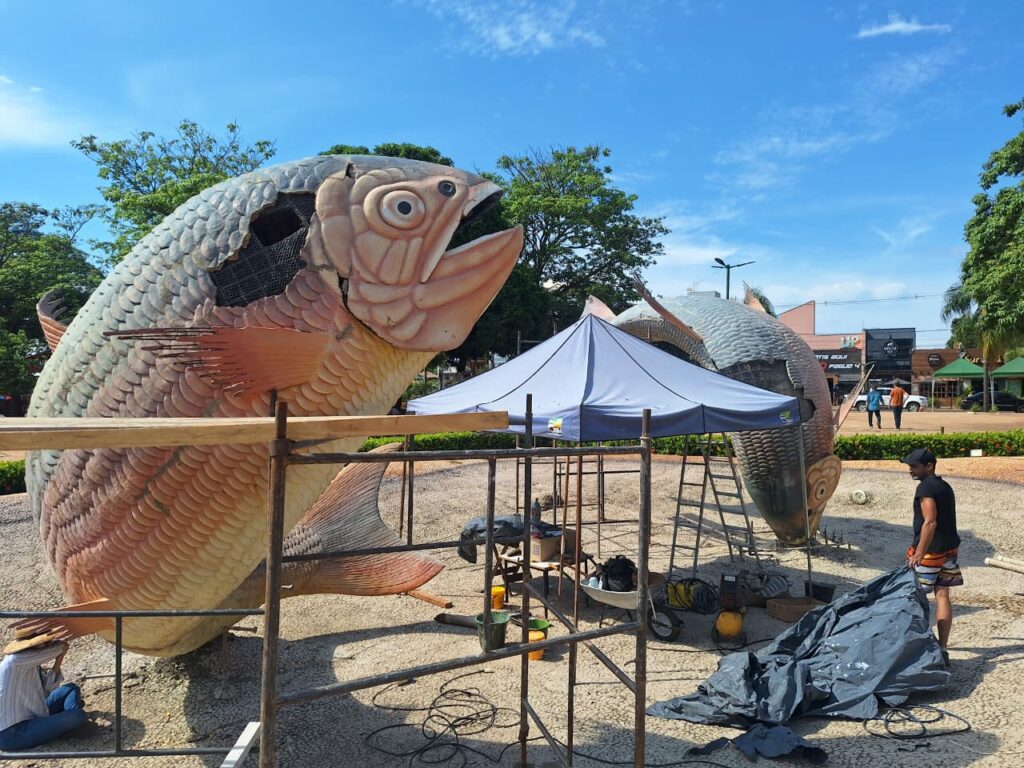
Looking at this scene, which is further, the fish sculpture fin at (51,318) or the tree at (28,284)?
the tree at (28,284)

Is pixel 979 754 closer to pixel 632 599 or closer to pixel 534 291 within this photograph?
pixel 632 599

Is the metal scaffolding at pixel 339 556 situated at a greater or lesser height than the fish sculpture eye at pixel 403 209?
lesser

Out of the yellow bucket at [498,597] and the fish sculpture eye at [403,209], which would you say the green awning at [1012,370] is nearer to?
the yellow bucket at [498,597]

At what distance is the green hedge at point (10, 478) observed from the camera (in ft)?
33.8

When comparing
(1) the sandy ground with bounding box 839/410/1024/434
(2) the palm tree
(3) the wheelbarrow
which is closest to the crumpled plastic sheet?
(3) the wheelbarrow

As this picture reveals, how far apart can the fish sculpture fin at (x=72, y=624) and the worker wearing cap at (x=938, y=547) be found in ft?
16.7

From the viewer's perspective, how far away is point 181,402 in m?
2.62

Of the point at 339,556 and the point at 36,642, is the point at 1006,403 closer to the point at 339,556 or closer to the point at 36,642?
the point at 339,556

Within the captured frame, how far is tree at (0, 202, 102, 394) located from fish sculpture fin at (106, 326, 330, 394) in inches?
691

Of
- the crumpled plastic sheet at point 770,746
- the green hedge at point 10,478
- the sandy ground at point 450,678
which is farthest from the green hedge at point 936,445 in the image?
the green hedge at point 10,478

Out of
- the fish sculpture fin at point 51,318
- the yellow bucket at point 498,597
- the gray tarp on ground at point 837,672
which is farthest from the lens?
the yellow bucket at point 498,597

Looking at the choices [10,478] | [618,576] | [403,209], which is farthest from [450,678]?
[10,478]

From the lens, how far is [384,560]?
3877mm

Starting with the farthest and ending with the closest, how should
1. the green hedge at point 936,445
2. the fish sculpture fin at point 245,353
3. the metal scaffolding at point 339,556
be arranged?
the green hedge at point 936,445 → the fish sculpture fin at point 245,353 → the metal scaffolding at point 339,556
